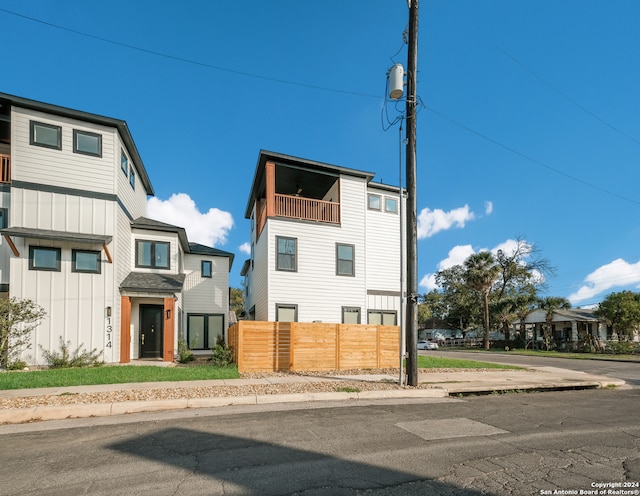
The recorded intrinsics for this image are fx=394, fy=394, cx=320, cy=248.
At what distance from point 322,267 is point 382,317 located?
4.15 metres

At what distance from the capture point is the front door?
1828 cm

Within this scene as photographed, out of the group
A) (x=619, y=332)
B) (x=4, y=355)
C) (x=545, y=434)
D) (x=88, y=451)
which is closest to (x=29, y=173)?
(x=4, y=355)

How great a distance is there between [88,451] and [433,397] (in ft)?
25.3

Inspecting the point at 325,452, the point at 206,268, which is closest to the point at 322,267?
the point at 206,268

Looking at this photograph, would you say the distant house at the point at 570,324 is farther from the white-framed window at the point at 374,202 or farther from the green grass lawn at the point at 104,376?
the green grass lawn at the point at 104,376

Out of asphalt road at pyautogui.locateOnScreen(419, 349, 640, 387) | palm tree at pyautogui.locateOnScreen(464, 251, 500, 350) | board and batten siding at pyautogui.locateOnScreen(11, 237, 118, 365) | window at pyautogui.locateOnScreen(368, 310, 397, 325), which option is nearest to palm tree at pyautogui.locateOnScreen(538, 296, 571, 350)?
palm tree at pyautogui.locateOnScreen(464, 251, 500, 350)

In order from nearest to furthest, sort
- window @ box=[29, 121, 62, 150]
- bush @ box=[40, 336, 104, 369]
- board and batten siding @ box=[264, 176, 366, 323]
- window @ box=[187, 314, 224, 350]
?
bush @ box=[40, 336, 104, 369]
window @ box=[29, 121, 62, 150]
board and batten siding @ box=[264, 176, 366, 323]
window @ box=[187, 314, 224, 350]

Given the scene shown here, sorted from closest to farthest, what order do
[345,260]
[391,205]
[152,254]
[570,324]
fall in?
1. [345,260]
2. [152,254]
3. [391,205]
4. [570,324]

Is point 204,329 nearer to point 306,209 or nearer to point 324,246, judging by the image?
point 324,246

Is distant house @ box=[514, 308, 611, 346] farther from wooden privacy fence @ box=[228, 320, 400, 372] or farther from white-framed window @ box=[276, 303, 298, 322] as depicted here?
white-framed window @ box=[276, 303, 298, 322]

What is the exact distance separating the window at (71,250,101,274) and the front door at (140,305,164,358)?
11.9 feet

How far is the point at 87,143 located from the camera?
15.6 metres

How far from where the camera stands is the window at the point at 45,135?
1473 cm

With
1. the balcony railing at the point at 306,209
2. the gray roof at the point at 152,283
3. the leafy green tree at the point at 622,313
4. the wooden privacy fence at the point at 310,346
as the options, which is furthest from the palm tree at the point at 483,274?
the gray roof at the point at 152,283
